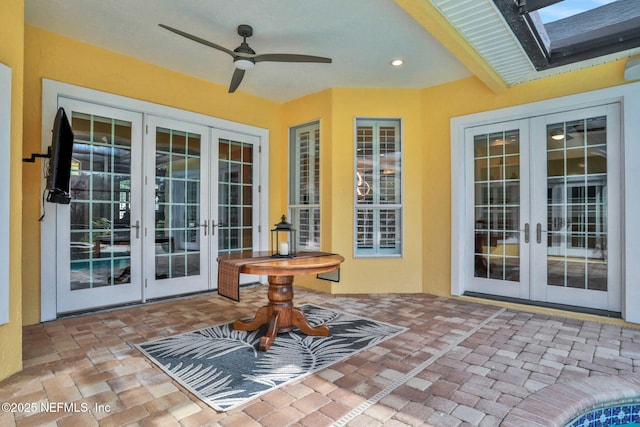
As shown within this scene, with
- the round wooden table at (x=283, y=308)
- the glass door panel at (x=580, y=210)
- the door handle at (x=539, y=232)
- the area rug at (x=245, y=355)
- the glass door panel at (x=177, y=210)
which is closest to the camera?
the area rug at (x=245, y=355)

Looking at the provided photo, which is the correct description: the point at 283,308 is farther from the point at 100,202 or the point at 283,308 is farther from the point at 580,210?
the point at 580,210

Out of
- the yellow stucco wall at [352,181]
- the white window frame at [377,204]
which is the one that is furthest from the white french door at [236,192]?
the white window frame at [377,204]

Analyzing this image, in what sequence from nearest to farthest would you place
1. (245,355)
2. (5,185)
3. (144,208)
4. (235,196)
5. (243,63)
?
(5,185) → (245,355) → (243,63) → (144,208) → (235,196)

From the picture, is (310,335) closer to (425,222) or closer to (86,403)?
(86,403)

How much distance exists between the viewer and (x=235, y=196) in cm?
495

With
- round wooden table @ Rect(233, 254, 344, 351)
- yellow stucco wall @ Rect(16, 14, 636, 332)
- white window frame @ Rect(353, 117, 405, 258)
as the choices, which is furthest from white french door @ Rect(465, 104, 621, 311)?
round wooden table @ Rect(233, 254, 344, 351)

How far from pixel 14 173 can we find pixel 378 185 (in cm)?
387

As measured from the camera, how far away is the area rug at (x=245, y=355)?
6.93 ft

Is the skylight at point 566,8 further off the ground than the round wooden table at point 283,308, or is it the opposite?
the skylight at point 566,8

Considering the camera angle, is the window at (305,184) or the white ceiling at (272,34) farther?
the window at (305,184)

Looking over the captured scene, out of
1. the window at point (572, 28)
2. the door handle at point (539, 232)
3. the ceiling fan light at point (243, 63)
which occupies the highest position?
the window at point (572, 28)

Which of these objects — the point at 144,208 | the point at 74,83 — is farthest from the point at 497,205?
the point at 74,83

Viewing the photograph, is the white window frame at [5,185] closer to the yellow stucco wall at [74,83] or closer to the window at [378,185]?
the yellow stucco wall at [74,83]

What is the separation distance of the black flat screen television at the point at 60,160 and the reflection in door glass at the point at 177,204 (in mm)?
1247
